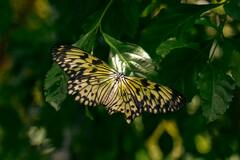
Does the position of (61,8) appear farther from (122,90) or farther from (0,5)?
(122,90)

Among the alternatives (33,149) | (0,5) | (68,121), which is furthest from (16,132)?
(0,5)

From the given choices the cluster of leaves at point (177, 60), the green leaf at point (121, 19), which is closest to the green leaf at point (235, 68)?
the cluster of leaves at point (177, 60)

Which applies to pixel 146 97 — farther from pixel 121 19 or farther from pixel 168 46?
pixel 121 19

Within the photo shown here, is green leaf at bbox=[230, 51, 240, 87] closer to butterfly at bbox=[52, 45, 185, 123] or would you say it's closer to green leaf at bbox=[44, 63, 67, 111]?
butterfly at bbox=[52, 45, 185, 123]

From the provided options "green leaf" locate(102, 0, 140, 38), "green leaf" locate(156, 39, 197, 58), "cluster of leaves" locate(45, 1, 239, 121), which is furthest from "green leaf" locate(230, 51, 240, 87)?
"green leaf" locate(102, 0, 140, 38)

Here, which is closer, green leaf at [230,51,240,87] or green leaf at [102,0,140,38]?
green leaf at [230,51,240,87]

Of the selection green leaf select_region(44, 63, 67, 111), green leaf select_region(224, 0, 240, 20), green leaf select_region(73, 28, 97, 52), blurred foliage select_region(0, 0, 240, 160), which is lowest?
blurred foliage select_region(0, 0, 240, 160)

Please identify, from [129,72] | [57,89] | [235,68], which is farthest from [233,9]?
[57,89]
